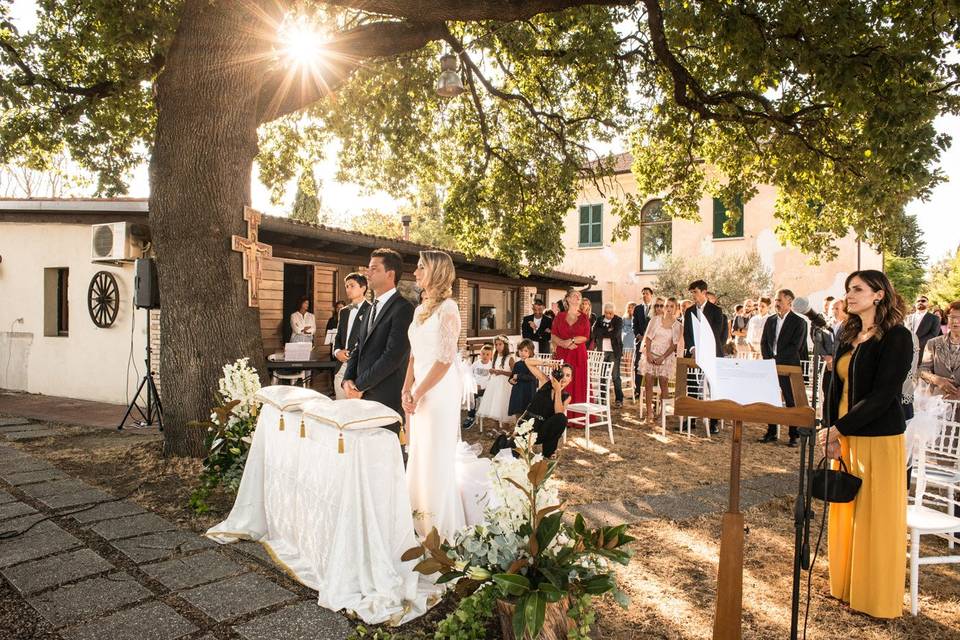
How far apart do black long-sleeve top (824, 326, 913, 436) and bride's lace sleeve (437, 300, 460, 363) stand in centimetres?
214

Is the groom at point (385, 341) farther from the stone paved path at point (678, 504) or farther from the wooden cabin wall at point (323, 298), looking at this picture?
the wooden cabin wall at point (323, 298)

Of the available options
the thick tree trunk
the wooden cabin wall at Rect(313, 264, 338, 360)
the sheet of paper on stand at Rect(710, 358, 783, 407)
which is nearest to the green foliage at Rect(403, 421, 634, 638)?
the sheet of paper on stand at Rect(710, 358, 783, 407)

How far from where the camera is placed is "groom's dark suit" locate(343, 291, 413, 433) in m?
4.18

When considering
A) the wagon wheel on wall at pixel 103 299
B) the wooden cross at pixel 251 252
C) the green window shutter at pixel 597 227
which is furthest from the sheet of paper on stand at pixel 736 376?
the green window shutter at pixel 597 227

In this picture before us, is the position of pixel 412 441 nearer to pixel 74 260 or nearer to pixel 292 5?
pixel 292 5

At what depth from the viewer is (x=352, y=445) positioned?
3.02 metres

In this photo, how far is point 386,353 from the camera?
418cm

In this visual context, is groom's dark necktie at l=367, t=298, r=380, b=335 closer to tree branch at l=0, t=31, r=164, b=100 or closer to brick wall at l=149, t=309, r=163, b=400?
tree branch at l=0, t=31, r=164, b=100

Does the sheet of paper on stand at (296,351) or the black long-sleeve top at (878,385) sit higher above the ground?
the black long-sleeve top at (878,385)

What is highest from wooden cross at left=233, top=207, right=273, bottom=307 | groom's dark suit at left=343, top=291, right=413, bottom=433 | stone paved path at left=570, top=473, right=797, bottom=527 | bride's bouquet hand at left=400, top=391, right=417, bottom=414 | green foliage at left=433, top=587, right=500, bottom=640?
wooden cross at left=233, top=207, right=273, bottom=307

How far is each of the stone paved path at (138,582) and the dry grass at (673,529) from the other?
455 millimetres

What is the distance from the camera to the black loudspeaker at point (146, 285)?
7.09m

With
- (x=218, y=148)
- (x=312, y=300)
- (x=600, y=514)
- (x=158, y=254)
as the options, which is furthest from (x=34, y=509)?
(x=312, y=300)

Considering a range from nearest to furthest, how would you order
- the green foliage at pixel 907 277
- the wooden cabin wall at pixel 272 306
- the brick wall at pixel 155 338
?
the brick wall at pixel 155 338 < the wooden cabin wall at pixel 272 306 < the green foliage at pixel 907 277
